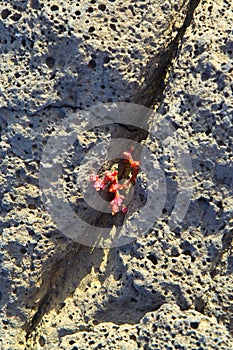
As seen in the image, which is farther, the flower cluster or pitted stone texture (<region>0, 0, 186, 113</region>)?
the flower cluster

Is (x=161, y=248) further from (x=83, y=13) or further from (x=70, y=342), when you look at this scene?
(x=83, y=13)

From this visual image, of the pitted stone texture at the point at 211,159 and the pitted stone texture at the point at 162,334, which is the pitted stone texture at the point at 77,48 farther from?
the pitted stone texture at the point at 162,334

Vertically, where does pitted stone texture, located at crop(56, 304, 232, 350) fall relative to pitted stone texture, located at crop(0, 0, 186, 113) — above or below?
below

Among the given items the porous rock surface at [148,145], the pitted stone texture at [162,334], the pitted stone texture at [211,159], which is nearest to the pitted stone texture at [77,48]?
the porous rock surface at [148,145]

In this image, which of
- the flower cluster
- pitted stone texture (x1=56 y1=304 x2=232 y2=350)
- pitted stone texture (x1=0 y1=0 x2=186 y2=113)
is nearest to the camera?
pitted stone texture (x1=56 y1=304 x2=232 y2=350)

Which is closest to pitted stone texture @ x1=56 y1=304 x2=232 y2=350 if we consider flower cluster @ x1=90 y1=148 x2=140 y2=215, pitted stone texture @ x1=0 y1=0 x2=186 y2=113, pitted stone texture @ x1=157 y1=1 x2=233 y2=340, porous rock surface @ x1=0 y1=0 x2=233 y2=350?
porous rock surface @ x1=0 y1=0 x2=233 y2=350

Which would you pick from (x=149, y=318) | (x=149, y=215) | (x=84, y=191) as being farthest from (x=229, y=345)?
(x=84, y=191)

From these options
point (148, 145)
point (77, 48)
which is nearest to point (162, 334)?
point (148, 145)

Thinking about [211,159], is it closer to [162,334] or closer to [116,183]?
[116,183]

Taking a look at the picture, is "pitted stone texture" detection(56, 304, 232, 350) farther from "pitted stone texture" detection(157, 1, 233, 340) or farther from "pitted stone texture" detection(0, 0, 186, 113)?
"pitted stone texture" detection(0, 0, 186, 113)
